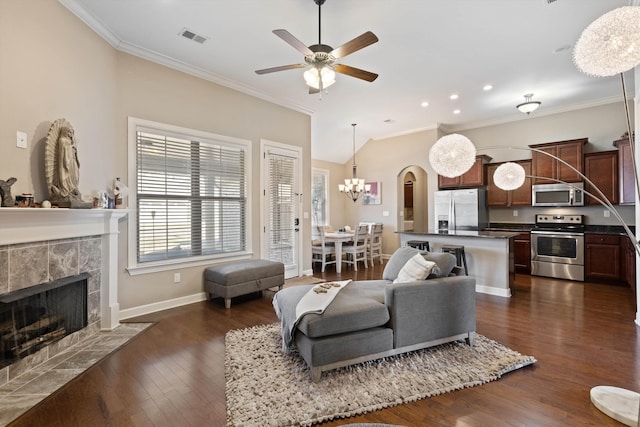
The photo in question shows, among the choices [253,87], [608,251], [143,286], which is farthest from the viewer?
[608,251]

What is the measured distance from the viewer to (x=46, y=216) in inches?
99.8

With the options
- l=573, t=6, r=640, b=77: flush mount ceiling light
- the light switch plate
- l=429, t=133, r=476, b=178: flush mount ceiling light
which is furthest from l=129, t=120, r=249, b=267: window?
l=573, t=6, r=640, b=77: flush mount ceiling light

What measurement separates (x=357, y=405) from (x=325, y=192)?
281 inches

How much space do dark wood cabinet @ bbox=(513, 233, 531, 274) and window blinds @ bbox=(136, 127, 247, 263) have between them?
17.5 feet

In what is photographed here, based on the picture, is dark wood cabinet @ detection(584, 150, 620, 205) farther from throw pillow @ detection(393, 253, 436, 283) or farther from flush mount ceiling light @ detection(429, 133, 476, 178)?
throw pillow @ detection(393, 253, 436, 283)

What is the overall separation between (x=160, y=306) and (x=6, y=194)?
2156 millimetres

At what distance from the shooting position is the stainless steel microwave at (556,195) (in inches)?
219

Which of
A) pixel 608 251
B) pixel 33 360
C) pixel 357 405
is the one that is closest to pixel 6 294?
pixel 33 360

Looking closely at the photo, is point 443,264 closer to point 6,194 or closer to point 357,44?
point 357,44

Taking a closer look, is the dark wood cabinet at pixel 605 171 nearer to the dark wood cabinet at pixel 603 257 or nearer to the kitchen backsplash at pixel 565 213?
the kitchen backsplash at pixel 565 213

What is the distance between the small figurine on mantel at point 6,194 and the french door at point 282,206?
3.11 meters

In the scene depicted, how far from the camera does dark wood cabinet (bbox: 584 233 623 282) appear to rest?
5055 millimetres

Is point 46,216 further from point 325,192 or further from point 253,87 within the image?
point 325,192

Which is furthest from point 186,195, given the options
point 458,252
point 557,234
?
point 557,234
